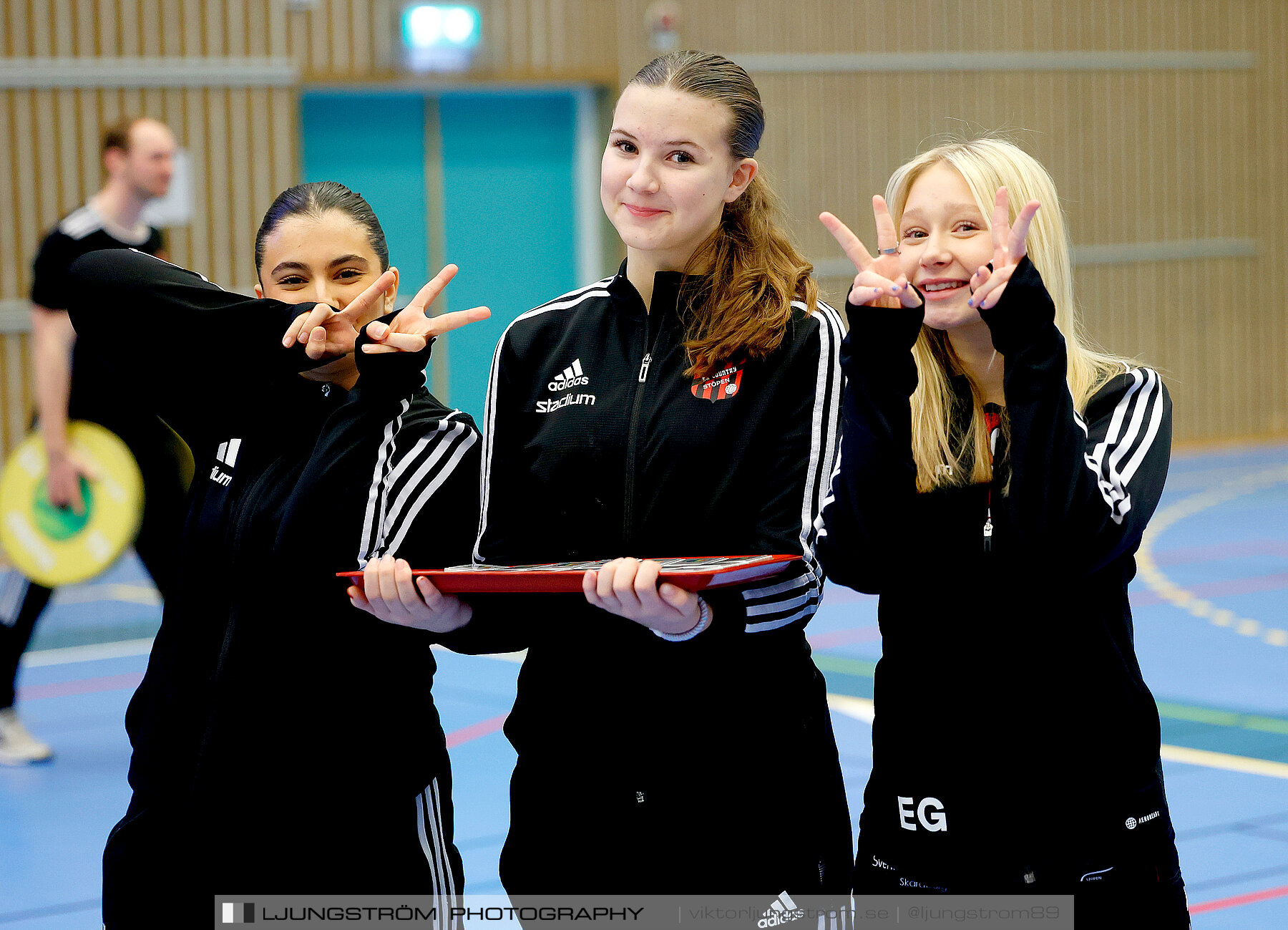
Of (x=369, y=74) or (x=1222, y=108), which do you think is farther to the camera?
(x=1222, y=108)

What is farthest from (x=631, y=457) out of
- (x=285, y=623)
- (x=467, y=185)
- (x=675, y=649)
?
(x=467, y=185)

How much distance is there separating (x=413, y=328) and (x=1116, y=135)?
13.9 m

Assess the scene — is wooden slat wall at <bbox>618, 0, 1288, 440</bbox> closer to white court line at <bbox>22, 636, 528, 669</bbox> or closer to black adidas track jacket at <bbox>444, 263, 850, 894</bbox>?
white court line at <bbox>22, 636, 528, 669</bbox>

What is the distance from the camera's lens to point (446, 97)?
12.1 m

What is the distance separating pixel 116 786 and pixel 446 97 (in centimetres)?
804

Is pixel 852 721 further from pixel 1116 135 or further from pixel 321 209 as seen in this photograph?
pixel 1116 135

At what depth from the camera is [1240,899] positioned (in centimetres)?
400

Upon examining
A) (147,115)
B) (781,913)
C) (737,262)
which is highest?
(147,115)

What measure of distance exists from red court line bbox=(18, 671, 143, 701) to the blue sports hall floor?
0.01 meters

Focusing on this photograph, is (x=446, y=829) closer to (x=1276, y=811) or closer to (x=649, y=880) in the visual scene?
(x=649, y=880)

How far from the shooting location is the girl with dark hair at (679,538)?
2.34 m

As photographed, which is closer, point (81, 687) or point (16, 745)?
point (16, 745)

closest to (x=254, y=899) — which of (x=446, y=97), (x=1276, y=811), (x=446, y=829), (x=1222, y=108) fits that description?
(x=446, y=829)

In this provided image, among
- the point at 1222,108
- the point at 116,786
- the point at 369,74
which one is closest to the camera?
the point at 116,786
